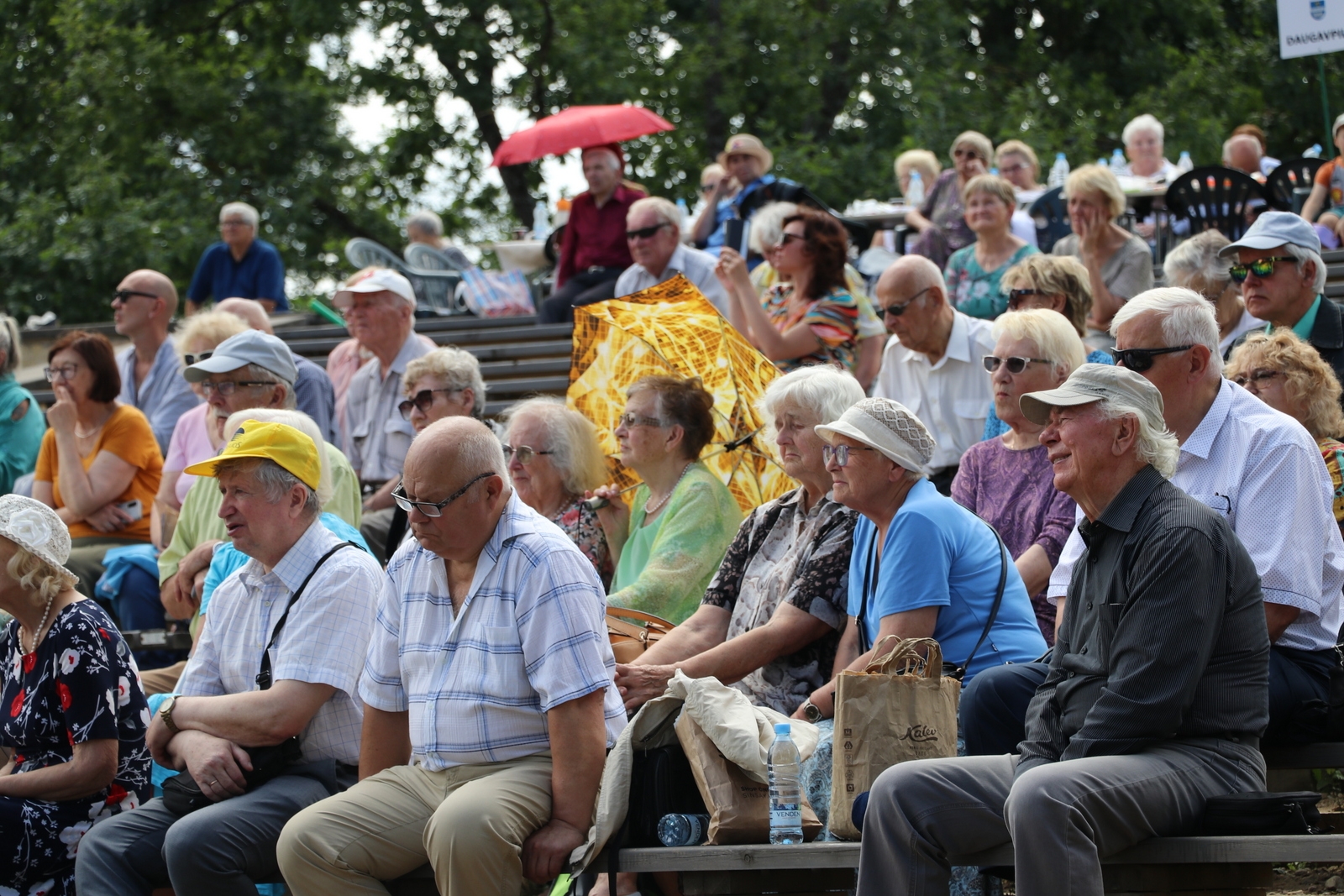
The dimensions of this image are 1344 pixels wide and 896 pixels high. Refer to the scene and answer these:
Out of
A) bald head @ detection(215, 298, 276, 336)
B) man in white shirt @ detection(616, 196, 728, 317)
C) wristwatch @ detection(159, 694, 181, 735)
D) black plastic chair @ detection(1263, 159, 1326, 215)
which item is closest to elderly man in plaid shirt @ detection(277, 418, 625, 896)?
wristwatch @ detection(159, 694, 181, 735)

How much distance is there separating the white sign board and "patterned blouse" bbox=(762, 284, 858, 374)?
3.94 meters

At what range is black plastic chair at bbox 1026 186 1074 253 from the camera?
10.2 metres

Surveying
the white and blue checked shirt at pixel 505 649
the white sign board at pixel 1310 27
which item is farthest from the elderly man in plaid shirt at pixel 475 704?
the white sign board at pixel 1310 27

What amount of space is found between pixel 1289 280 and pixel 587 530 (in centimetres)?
283

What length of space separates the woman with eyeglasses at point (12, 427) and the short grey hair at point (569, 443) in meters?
3.34

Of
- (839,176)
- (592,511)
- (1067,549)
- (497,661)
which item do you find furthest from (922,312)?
(839,176)

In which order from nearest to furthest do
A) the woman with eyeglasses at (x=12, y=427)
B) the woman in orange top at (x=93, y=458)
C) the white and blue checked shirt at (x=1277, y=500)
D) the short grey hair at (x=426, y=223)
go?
the white and blue checked shirt at (x=1277, y=500) → the woman in orange top at (x=93, y=458) → the woman with eyeglasses at (x=12, y=427) → the short grey hair at (x=426, y=223)

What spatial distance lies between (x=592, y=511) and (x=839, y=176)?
13.7m

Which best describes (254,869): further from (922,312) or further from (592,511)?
(922,312)

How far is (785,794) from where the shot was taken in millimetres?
3857

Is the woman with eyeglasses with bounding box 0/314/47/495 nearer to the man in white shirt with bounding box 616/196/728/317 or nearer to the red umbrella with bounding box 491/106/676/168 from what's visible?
the man in white shirt with bounding box 616/196/728/317

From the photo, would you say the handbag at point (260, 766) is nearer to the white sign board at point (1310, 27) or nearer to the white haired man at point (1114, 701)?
the white haired man at point (1114, 701)

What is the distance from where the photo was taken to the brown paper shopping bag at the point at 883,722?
3760 millimetres

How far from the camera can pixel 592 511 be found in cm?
612
